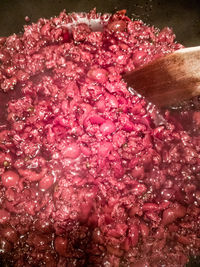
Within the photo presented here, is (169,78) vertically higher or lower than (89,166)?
higher

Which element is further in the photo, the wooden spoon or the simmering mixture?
the simmering mixture

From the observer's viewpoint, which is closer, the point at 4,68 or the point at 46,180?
the point at 46,180

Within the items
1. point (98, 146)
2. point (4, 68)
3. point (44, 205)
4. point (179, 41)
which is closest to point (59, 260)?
point (44, 205)

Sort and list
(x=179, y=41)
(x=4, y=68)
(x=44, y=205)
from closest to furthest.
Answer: (x=44, y=205) < (x=4, y=68) < (x=179, y=41)

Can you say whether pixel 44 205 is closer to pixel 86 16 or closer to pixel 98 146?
pixel 98 146
